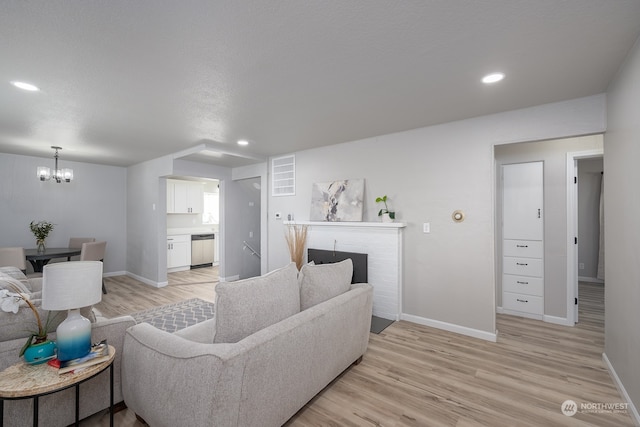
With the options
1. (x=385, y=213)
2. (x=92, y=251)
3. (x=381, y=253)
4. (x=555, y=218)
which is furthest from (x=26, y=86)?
(x=555, y=218)

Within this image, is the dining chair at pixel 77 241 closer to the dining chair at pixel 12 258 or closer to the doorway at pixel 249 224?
the dining chair at pixel 12 258

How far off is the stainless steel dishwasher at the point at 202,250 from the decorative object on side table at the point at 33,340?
218 inches

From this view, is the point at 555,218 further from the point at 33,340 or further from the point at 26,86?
the point at 26,86

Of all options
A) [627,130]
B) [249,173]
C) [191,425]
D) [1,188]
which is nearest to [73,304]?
[191,425]

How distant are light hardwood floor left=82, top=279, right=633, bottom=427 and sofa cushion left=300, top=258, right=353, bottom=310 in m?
0.71

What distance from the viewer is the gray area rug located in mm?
3506

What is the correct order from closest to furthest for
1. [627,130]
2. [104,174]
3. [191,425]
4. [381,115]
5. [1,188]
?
[191,425] < [627,130] < [381,115] < [1,188] < [104,174]

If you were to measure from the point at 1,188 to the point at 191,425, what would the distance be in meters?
6.38

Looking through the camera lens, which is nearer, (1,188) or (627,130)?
(627,130)

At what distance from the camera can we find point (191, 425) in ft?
4.42

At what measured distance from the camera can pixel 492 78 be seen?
226 centimetres

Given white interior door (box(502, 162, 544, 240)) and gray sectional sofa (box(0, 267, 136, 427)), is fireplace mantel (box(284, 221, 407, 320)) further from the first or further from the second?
gray sectional sofa (box(0, 267, 136, 427))

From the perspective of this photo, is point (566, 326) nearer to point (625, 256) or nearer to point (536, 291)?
point (536, 291)

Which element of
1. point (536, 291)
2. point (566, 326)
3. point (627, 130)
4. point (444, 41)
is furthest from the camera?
point (536, 291)
